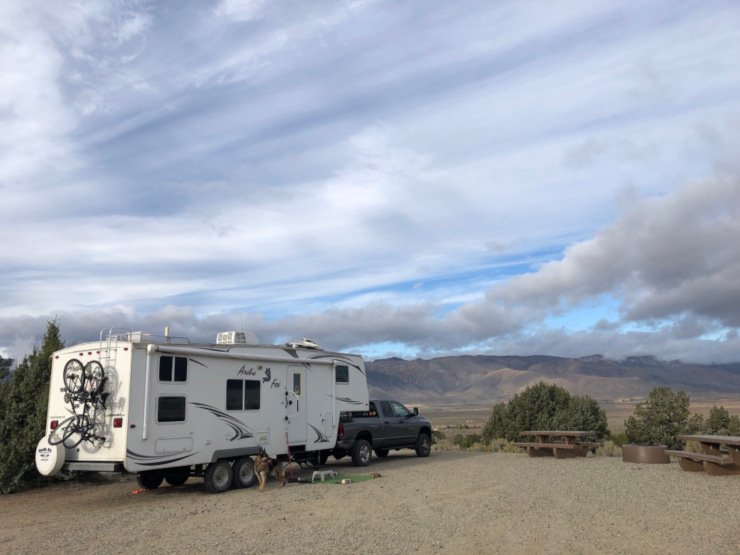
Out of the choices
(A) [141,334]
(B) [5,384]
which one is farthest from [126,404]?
(B) [5,384]

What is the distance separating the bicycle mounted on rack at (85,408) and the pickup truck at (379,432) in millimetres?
6339

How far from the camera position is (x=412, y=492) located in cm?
1178

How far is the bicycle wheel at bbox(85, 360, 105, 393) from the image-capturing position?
1125 cm

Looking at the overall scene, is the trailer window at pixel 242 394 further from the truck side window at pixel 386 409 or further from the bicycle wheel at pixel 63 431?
the truck side window at pixel 386 409

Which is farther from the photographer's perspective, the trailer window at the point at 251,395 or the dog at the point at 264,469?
the trailer window at the point at 251,395

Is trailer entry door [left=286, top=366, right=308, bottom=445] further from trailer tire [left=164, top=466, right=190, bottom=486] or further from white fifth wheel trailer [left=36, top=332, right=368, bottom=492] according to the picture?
trailer tire [left=164, top=466, right=190, bottom=486]

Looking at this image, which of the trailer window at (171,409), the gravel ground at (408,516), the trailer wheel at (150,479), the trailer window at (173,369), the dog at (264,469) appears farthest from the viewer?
the trailer wheel at (150,479)

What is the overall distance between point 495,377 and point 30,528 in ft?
580

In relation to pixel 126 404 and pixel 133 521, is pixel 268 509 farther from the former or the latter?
pixel 126 404

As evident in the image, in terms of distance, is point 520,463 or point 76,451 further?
point 520,463

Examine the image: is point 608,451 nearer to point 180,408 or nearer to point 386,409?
point 386,409

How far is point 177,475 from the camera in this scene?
1317cm

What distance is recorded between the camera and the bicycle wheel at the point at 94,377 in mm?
11250

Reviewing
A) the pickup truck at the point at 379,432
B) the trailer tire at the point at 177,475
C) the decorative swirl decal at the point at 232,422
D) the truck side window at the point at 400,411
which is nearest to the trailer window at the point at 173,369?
the decorative swirl decal at the point at 232,422
